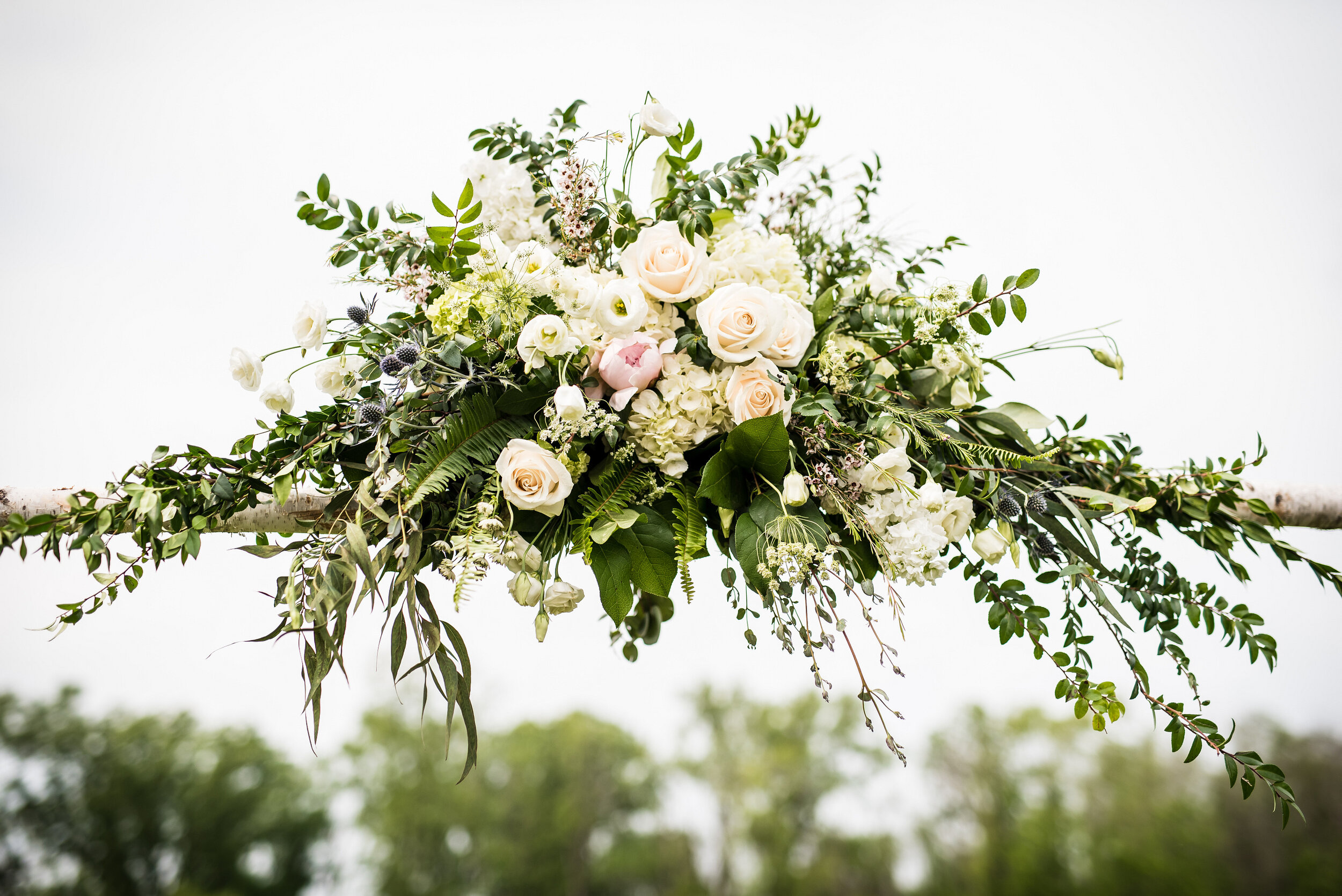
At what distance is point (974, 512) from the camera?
91 cm

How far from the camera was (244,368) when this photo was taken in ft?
2.72

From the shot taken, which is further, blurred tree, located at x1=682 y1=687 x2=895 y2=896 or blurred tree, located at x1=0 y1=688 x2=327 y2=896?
blurred tree, located at x1=682 y1=687 x2=895 y2=896

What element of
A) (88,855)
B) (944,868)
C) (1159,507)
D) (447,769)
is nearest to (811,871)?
(944,868)

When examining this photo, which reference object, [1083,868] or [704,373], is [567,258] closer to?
[704,373]

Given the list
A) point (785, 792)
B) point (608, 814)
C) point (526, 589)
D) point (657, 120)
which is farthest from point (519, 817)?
point (657, 120)

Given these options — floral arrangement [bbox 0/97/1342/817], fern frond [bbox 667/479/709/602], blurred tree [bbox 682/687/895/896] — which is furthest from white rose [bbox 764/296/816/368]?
blurred tree [bbox 682/687/895/896]

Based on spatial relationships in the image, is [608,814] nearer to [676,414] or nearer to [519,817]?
[519,817]

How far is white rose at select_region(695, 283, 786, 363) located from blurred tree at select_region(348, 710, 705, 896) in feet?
48.5

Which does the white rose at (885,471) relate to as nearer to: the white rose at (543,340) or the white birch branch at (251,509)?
the white rose at (543,340)

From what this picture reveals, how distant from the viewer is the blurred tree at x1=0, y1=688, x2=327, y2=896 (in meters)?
11.5

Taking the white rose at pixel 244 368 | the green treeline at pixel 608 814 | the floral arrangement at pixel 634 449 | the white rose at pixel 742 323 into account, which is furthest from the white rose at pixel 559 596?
the green treeline at pixel 608 814

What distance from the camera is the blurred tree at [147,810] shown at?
11.5 meters

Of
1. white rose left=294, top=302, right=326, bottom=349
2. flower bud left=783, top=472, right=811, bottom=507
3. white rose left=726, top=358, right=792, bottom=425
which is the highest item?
white rose left=294, top=302, right=326, bottom=349

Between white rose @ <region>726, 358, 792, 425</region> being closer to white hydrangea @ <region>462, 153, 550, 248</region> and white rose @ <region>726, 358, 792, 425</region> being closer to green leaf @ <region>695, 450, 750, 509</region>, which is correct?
green leaf @ <region>695, 450, 750, 509</region>
